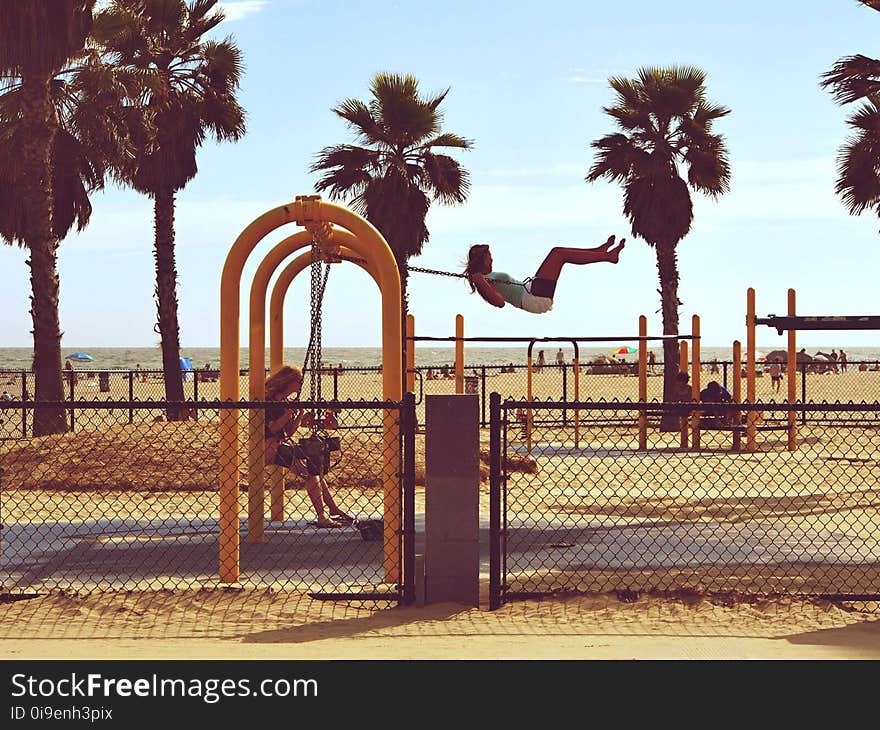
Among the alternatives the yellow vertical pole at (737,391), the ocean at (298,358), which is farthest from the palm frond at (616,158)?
the ocean at (298,358)

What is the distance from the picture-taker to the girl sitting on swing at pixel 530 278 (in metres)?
13.0

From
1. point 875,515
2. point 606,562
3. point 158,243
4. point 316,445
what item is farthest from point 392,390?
A: point 158,243

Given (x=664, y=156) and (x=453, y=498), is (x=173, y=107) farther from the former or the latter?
(x=453, y=498)

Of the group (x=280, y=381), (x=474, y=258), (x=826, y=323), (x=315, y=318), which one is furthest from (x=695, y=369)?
(x=315, y=318)

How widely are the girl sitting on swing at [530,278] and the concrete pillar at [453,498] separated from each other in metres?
5.47

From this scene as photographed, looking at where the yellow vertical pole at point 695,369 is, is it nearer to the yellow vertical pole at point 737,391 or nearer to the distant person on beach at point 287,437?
the yellow vertical pole at point 737,391

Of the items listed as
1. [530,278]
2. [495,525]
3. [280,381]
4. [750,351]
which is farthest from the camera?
[750,351]

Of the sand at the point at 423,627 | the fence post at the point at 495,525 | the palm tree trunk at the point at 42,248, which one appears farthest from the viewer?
the palm tree trunk at the point at 42,248

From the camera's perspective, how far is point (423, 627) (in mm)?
7363

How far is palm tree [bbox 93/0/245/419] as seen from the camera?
25.9 metres

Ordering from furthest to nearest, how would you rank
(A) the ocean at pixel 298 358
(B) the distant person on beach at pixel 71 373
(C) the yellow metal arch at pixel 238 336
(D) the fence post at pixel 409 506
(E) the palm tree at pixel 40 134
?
1. (A) the ocean at pixel 298 358
2. (B) the distant person on beach at pixel 71 373
3. (E) the palm tree at pixel 40 134
4. (C) the yellow metal arch at pixel 238 336
5. (D) the fence post at pixel 409 506

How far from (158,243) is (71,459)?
35.4 feet

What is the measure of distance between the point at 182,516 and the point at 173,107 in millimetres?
15528
